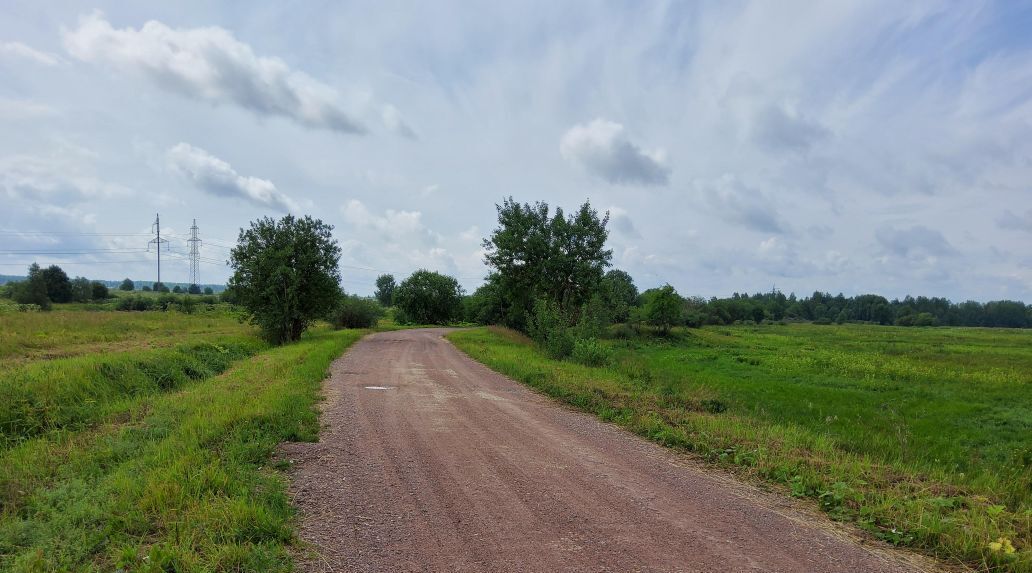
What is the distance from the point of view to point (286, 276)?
29.7m

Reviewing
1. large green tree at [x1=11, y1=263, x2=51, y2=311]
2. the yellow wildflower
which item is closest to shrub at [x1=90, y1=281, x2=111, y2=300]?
large green tree at [x1=11, y1=263, x2=51, y2=311]

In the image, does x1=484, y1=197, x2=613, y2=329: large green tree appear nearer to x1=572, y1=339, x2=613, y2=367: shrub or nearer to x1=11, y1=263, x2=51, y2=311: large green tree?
x1=572, y1=339, x2=613, y2=367: shrub

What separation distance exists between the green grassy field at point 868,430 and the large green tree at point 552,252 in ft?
27.6

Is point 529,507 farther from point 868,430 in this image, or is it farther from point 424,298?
point 424,298

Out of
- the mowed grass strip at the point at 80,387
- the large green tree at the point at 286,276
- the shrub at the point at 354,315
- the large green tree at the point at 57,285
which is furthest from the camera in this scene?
the large green tree at the point at 57,285

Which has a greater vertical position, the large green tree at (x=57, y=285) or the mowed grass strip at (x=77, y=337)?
the large green tree at (x=57, y=285)

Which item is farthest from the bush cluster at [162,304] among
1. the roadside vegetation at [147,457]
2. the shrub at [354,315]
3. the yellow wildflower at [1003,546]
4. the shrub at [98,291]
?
the yellow wildflower at [1003,546]

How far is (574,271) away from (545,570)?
97.2 ft

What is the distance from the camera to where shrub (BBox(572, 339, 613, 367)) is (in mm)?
20125

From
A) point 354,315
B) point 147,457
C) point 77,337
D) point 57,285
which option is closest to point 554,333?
point 147,457

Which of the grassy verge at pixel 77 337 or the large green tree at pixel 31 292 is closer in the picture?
the grassy verge at pixel 77 337

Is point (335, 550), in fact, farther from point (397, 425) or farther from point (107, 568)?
point (397, 425)

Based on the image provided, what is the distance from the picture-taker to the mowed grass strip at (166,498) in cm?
440

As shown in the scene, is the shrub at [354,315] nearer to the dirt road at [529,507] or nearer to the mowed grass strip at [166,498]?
the mowed grass strip at [166,498]
